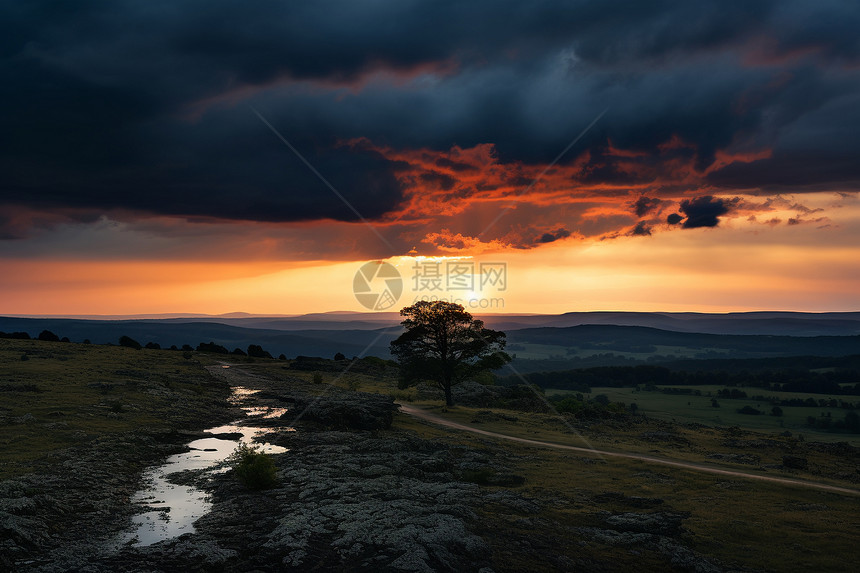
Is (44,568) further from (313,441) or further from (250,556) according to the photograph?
(313,441)

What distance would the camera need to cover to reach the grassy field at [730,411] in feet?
381

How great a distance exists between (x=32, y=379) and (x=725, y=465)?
Answer: 2635 inches

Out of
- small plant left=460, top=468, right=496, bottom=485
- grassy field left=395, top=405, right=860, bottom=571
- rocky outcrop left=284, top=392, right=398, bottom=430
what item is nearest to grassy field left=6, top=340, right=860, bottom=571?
grassy field left=395, top=405, right=860, bottom=571

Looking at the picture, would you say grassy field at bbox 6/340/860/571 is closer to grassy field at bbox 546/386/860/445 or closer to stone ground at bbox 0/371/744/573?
stone ground at bbox 0/371/744/573

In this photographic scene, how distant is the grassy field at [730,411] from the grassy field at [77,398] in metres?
110

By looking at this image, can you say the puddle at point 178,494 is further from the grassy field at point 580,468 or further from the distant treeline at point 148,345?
the distant treeline at point 148,345

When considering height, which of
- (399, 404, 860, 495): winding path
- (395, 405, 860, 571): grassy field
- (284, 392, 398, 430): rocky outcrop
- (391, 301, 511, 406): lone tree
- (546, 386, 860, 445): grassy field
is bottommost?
(546, 386, 860, 445): grassy field

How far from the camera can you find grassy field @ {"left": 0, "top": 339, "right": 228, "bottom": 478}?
30578 millimetres

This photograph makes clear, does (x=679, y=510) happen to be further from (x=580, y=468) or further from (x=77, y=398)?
(x=77, y=398)

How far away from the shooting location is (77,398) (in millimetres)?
44281

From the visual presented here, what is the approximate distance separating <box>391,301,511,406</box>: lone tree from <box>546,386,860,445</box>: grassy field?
7575cm

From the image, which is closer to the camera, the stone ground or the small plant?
the stone ground

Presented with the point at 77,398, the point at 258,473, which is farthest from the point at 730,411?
the point at 77,398

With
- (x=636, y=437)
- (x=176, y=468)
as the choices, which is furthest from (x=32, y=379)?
(x=636, y=437)
